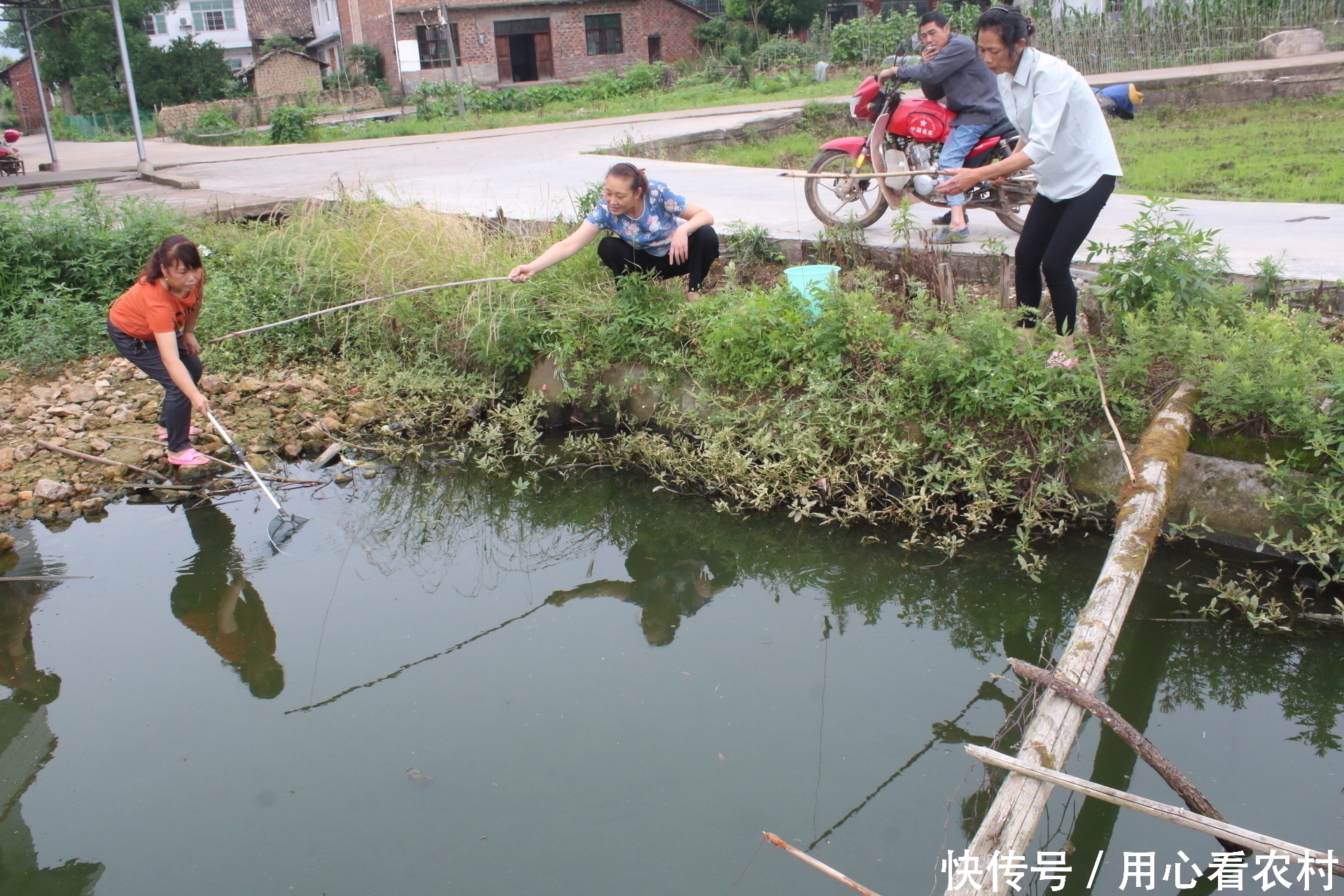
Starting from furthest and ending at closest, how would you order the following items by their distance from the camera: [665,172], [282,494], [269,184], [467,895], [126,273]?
[269,184] → [665,172] → [126,273] → [282,494] → [467,895]

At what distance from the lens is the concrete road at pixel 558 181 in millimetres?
5375

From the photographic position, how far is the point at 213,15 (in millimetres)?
37688

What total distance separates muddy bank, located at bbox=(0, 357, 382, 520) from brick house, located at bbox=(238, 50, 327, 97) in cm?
2942

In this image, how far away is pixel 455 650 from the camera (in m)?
3.30

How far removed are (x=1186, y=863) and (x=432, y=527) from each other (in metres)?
3.10

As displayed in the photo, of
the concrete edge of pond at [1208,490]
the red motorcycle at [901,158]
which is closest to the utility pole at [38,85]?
the red motorcycle at [901,158]

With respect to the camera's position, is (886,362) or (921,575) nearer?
(921,575)

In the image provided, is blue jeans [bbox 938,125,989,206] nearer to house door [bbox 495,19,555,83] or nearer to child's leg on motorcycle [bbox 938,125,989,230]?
child's leg on motorcycle [bbox 938,125,989,230]

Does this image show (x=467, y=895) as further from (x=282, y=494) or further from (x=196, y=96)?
(x=196, y=96)

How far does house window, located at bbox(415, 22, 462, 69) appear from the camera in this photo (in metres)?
30.2

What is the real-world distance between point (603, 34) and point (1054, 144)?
99.9 ft

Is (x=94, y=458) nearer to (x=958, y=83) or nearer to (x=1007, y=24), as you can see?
(x=1007, y=24)

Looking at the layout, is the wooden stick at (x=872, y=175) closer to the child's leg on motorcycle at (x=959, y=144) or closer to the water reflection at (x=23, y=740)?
the child's leg on motorcycle at (x=959, y=144)

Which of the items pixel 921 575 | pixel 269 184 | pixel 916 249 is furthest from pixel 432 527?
pixel 269 184
